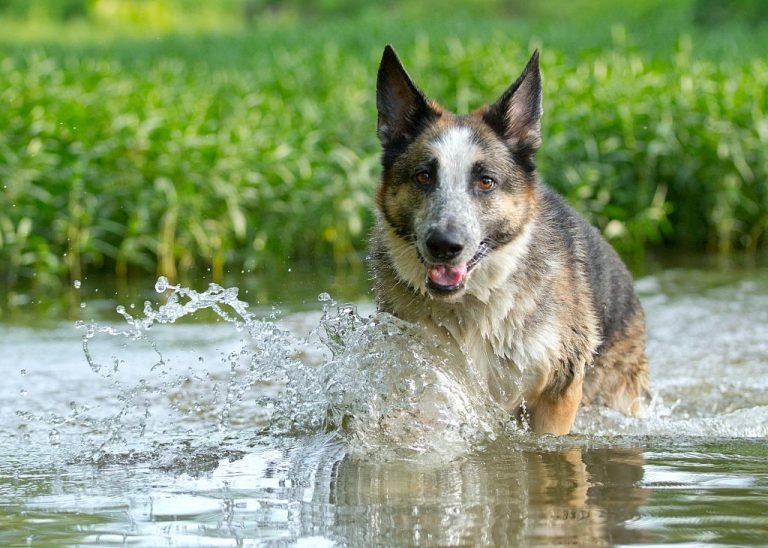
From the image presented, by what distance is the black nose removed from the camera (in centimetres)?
480

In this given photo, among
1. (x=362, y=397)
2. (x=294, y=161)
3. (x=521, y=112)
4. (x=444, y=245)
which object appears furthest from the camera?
(x=294, y=161)

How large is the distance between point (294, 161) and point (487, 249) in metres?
7.03

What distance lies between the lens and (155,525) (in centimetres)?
419

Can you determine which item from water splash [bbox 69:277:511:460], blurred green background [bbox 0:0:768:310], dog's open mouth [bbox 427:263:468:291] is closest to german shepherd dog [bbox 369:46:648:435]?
dog's open mouth [bbox 427:263:468:291]

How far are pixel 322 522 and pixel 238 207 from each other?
7.48 metres

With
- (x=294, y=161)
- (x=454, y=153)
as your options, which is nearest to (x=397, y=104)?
(x=454, y=153)

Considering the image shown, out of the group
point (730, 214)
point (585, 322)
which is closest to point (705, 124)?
point (730, 214)

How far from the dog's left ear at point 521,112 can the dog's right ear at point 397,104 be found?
28cm

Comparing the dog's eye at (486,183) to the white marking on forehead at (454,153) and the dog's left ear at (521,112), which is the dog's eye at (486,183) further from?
the dog's left ear at (521,112)

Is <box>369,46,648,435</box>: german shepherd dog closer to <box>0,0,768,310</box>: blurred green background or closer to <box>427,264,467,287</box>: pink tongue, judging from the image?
<box>427,264,467,287</box>: pink tongue

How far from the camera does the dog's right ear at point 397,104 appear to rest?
536cm

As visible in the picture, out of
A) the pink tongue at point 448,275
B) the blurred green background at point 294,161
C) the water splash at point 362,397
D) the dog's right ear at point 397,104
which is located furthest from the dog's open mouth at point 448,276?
the blurred green background at point 294,161

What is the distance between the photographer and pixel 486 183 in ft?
16.7

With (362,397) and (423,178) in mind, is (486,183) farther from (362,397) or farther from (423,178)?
(362,397)
